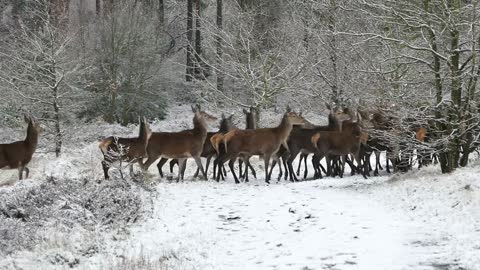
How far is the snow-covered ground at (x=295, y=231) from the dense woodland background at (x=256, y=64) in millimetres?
1851

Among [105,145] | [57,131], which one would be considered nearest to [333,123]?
[105,145]

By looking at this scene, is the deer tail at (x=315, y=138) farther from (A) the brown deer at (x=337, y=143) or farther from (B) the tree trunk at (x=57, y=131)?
(B) the tree trunk at (x=57, y=131)

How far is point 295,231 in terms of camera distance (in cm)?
909

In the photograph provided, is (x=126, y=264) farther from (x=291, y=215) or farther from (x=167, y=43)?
(x=167, y=43)

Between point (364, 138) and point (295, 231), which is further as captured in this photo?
point (364, 138)

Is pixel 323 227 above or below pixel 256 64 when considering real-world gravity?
below

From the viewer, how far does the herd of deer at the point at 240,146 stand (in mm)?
15664

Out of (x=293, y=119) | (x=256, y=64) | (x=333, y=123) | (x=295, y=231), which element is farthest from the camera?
(x=256, y=64)

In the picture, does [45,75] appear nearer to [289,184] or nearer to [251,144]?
[251,144]

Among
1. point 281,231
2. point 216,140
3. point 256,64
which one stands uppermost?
point 256,64

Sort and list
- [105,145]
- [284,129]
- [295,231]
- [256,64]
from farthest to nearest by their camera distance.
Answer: [256,64], [284,129], [105,145], [295,231]

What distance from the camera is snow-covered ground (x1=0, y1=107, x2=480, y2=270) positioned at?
7430 mm

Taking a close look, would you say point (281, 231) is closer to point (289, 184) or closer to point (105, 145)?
point (289, 184)

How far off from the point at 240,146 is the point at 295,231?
274 inches
